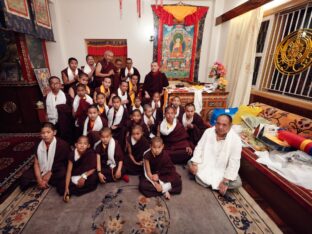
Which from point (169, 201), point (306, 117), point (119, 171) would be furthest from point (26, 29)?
point (306, 117)

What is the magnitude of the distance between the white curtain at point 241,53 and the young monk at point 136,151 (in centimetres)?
269

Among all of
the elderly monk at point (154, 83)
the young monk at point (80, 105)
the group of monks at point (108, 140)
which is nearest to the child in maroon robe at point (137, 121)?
the group of monks at point (108, 140)

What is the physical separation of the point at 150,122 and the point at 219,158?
135 centimetres

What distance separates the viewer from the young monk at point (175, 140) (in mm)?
2451

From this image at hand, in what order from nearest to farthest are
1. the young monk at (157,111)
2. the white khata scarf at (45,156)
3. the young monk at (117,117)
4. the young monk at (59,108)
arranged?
the white khata scarf at (45,156) < the young monk at (59,108) < the young monk at (117,117) < the young monk at (157,111)

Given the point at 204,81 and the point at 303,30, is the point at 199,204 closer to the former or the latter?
the point at 303,30

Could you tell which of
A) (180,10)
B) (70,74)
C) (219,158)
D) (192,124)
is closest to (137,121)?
(192,124)

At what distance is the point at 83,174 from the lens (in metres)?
1.86

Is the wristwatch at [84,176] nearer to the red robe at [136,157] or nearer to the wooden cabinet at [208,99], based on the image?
the red robe at [136,157]

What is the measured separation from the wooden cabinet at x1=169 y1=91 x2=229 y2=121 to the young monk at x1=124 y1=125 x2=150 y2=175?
6.03 feet

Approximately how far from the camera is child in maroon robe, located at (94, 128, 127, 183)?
2023 mm

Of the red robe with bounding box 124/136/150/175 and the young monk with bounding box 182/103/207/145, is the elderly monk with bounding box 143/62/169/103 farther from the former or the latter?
the red robe with bounding box 124/136/150/175

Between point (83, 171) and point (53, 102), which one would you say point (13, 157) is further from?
point (83, 171)

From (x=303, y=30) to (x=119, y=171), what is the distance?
3.52 m
